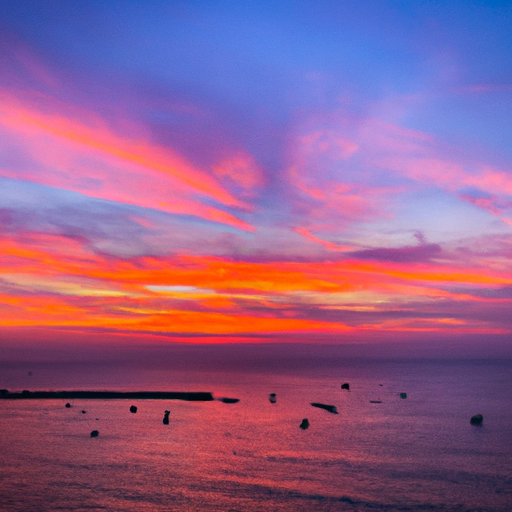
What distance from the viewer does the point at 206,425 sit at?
63.8 metres

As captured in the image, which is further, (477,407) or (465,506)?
(477,407)

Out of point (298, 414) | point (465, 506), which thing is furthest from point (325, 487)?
point (298, 414)

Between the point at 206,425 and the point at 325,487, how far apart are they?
31689 mm

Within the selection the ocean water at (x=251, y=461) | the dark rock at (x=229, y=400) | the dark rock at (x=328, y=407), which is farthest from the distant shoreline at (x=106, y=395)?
the dark rock at (x=328, y=407)

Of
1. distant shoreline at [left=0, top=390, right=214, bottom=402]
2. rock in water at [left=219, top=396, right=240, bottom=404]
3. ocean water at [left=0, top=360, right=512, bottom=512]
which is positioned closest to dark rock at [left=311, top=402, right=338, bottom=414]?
ocean water at [left=0, top=360, right=512, bottom=512]

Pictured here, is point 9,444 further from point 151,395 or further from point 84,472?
point 151,395

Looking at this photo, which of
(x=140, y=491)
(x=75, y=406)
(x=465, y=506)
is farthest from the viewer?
(x=75, y=406)

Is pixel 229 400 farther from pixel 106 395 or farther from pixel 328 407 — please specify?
pixel 106 395

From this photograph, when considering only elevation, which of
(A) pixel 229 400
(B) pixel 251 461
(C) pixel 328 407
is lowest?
(A) pixel 229 400

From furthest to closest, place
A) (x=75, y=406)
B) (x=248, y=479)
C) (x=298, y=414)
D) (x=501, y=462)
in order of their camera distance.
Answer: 1. (x=75, y=406)
2. (x=298, y=414)
3. (x=501, y=462)
4. (x=248, y=479)

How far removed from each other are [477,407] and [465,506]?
63.2 m

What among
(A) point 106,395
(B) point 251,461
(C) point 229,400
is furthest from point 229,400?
(B) point 251,461

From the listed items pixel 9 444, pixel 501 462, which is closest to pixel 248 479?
pixel 501 462

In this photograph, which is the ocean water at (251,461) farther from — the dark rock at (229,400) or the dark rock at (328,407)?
the dark rock at (229,400)
